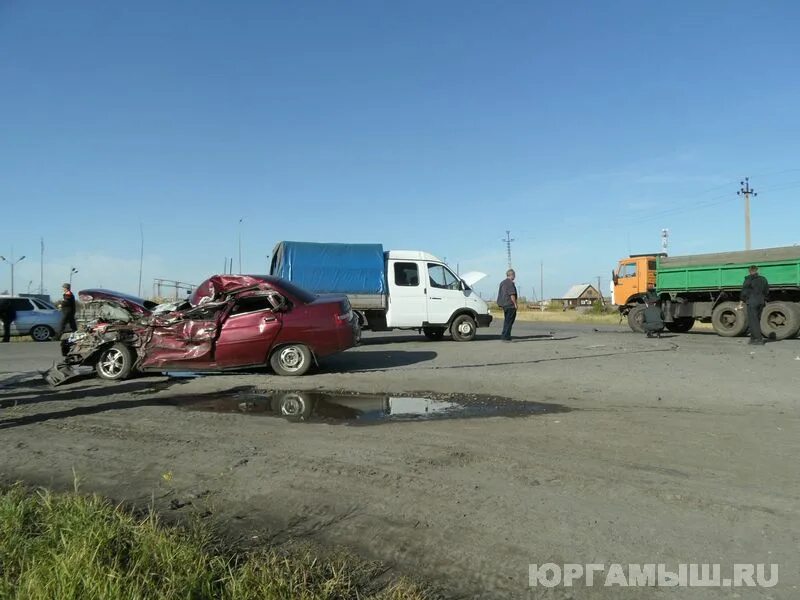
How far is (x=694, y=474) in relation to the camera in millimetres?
4473

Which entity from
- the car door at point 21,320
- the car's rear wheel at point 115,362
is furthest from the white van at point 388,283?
the car door at point 21,320

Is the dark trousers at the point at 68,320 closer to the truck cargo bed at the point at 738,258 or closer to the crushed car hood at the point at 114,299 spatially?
the crushed car hood at the point at 114,299

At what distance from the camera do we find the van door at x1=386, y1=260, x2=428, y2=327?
52.2ft

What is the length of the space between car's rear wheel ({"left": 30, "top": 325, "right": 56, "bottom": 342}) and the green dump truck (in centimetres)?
2192

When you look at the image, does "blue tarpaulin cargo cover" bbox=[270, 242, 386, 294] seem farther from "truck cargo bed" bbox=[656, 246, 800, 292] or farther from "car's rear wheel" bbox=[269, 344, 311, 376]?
"truck cargo bed" bbox=[656, 246, 800, 292]

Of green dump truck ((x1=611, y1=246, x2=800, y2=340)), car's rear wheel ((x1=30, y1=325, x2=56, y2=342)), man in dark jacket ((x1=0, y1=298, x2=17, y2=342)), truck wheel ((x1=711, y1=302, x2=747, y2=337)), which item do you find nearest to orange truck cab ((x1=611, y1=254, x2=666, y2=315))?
green dump truck ((x1=611, y1=246, x2=800, y2=340))

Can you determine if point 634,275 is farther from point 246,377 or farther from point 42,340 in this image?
point 42,340

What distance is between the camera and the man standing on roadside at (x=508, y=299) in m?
15.9

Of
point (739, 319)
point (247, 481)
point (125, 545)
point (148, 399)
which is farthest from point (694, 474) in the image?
point (739, 319)

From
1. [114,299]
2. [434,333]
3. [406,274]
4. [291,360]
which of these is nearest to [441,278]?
[406,274]

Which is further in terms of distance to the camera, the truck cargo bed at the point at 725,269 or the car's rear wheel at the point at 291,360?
the truck cargo bed at the point at 725,269

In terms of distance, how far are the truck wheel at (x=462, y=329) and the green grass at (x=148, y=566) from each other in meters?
13.3

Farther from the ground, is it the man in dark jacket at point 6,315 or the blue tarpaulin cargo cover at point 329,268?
the blue tarpaulin cargo cover at point 329,268

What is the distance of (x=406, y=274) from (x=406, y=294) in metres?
0.61
